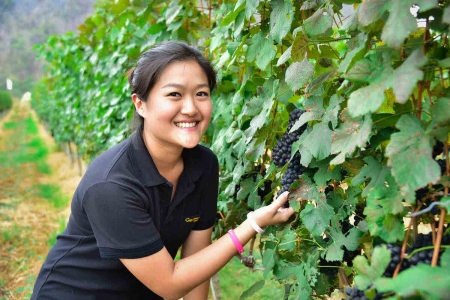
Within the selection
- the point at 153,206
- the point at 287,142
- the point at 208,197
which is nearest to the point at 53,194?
the point at 208,197

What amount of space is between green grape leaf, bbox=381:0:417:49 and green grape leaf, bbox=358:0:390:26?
0.06 metres

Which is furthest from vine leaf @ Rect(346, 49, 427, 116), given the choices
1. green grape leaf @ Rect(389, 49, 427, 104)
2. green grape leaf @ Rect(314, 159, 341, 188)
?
green grape leaf @ Rect(314, 159, 341, 188)

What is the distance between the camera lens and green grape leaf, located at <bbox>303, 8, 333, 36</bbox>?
1360 mm

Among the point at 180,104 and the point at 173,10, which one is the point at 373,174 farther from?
the point at 173,10

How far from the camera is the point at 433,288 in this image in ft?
2.32

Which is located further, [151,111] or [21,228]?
[21,228]

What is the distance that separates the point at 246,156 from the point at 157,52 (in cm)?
53

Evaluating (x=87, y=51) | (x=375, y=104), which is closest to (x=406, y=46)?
(x=375, y=104)

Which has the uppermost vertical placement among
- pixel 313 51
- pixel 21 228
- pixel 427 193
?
pixel 313 51

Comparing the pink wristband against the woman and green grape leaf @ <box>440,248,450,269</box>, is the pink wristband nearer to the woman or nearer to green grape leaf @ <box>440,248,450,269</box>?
the woman

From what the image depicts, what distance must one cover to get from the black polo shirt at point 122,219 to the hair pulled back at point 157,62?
0.23 metres

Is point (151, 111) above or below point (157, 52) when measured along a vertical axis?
below

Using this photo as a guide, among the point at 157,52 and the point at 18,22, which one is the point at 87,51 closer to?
the point at 157,52

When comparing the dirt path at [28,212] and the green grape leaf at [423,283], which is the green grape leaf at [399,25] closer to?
the green grape leaf at [423,283]
